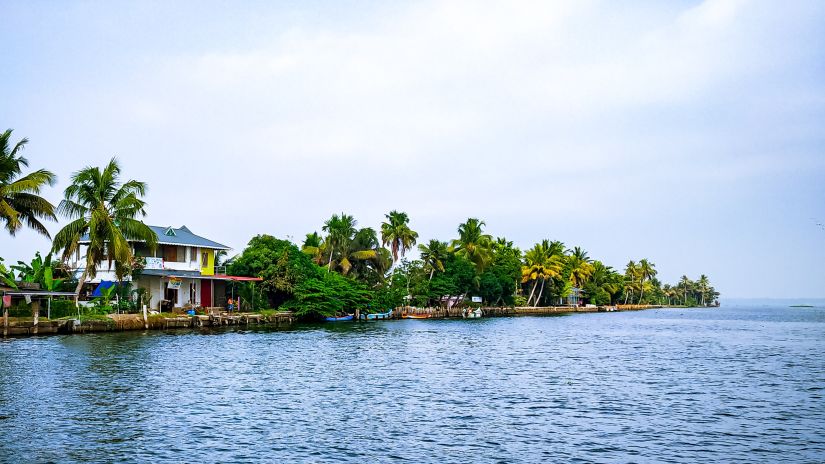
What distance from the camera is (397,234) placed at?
95.1 m

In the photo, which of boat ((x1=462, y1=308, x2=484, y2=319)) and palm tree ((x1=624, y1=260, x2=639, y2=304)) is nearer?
boat ((x1=462, y1=308, x2=484, y2=319))

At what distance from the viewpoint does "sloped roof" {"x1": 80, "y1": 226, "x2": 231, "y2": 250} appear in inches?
2397

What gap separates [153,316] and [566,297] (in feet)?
364

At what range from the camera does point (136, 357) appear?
34594 mm

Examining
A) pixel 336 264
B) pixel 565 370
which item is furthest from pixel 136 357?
pixel 336 264

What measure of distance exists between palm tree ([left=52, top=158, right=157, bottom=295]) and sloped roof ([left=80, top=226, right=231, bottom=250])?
325 inches

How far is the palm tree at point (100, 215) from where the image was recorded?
49250mm

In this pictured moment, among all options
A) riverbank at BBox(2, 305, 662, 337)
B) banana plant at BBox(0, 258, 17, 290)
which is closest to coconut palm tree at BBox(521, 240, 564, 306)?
riverbank at BBox(2, 305, 662, 337)

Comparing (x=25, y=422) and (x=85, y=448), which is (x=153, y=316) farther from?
(x=85, y=448)

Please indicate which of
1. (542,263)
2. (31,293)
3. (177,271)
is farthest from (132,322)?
(542,263)

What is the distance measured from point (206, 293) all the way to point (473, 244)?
51715mm

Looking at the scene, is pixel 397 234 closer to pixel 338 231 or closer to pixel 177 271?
pixel 338 231

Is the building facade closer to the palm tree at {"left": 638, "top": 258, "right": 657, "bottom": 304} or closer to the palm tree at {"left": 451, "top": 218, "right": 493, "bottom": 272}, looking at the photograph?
the palm tree at {"left": 451, "top": 218, "right": 493, "bottom": 272}

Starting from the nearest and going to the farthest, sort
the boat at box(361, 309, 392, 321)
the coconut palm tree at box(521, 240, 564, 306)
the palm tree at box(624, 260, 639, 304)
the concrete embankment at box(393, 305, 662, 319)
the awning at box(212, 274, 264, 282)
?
1. the awning at box(212, 274, 264, 282)
2. the boat at box(361, 309, 392, 321)
3. the concrete embankment at box(393, 305, 662, 319)
4. the coconut palm tree at box(521, 240, 564, 306)
5. the palm tree at box(624, 260, 639, 304)
